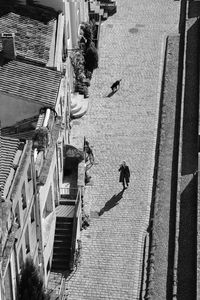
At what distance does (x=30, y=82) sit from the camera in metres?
52.7

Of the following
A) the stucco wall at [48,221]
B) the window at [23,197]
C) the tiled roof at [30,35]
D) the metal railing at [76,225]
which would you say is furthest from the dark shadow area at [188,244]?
the tiled roof at [30,35]

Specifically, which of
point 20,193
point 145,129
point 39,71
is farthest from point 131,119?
point 20,193

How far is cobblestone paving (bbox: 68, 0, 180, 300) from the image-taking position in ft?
168

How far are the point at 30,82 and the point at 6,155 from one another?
39.4 ft

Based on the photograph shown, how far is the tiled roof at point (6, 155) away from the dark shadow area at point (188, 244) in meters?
14.3

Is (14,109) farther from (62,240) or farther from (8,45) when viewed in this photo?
(62,240)

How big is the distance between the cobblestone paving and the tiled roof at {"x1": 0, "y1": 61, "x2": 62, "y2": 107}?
29.5ft

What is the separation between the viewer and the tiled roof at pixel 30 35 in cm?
5541

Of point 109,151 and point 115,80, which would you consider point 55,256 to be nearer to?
point 109,151

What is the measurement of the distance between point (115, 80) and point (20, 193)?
1203 inches

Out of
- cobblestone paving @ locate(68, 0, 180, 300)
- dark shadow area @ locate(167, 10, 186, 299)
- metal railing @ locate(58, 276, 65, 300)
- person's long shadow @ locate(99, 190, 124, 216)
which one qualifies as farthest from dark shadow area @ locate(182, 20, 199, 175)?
metal railing @ locate(58, 276, 65, 300)

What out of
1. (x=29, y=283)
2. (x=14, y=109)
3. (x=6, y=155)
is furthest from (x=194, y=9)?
(x=29, y=283)

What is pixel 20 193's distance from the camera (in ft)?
134

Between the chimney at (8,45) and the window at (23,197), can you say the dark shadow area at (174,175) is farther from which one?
the chimney at (8,45)
